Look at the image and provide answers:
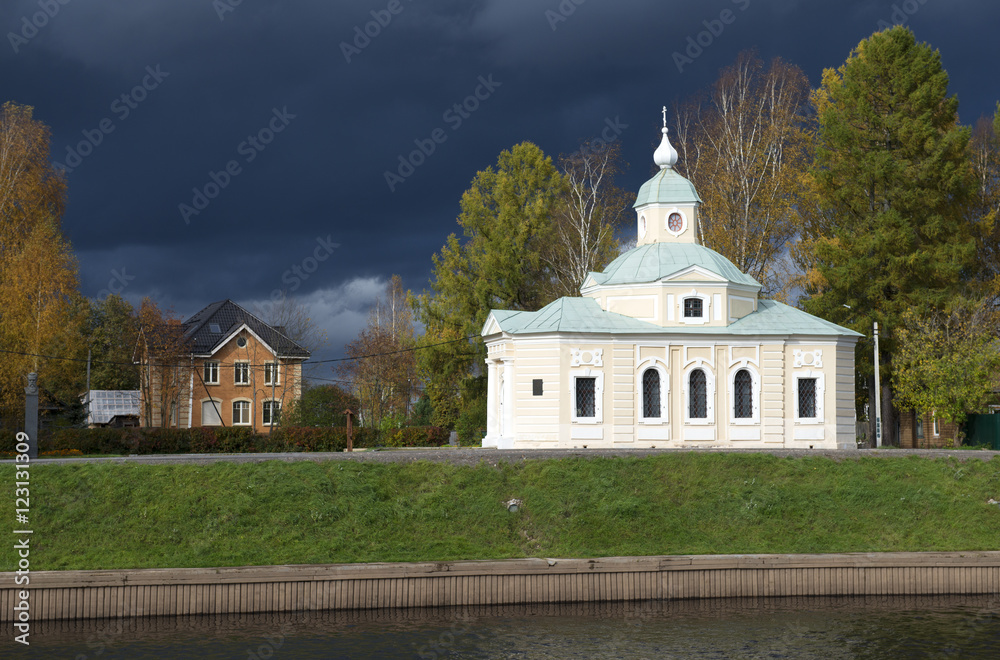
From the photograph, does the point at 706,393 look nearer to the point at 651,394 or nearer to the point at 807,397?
the point at 651,394

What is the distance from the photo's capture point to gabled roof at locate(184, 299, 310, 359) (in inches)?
2208

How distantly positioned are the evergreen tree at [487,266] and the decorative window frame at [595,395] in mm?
16358

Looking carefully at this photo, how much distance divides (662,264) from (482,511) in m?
17.4

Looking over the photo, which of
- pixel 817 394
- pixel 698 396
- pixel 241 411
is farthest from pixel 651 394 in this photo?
pixel 241 411

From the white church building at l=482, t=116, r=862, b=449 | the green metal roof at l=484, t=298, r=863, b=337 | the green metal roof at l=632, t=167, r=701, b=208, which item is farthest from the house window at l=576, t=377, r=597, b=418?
the green metal roof at l=632, t=167, r=701, b=208

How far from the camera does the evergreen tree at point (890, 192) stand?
40.4 metres

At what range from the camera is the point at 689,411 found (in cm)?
3356

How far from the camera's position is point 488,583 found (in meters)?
17.4

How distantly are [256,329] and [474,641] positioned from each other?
44.5 m

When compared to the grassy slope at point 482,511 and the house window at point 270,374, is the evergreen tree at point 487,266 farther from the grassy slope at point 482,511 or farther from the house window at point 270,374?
the grassy slope at point 482,511

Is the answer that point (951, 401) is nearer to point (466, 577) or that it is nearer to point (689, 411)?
point (689, 411)

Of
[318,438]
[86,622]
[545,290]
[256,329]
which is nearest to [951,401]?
[545,290]

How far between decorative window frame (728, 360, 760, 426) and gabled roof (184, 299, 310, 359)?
2986 centimetres

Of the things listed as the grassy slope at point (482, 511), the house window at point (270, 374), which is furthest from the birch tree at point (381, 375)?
the grassy slope at point (482, 511)
